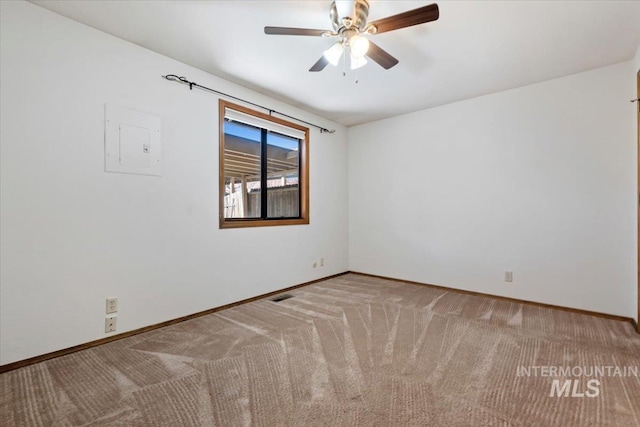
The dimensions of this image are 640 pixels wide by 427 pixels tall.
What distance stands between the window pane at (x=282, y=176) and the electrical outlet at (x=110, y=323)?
1960 millimetres

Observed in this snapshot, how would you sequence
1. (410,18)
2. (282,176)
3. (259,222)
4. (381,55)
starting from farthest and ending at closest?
(282,176)
(259,222)
(381,55)
(410,18)

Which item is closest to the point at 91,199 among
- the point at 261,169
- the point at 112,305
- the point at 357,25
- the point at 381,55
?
the point at 112,305

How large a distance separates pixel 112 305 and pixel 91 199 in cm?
86

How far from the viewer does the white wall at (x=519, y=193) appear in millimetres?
2852

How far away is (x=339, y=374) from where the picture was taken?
1858mm

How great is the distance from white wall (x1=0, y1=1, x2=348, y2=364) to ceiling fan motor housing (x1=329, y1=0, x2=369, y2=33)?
5.57 feet

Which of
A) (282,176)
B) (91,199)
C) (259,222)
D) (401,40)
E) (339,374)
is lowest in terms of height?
(339,374)

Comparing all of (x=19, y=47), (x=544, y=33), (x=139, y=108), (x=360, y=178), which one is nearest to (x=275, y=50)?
(x=139, y=108)

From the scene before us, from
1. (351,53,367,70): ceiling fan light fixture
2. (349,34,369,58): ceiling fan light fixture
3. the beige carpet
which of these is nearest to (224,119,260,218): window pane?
the beige carpet

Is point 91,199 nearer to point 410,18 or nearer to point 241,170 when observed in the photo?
point 241,170

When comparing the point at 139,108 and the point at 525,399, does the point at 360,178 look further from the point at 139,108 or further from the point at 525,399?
the point at 525,399

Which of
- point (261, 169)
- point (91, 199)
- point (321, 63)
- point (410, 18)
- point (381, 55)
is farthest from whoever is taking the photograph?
point (261, 169)

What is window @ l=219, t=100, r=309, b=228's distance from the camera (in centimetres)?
337

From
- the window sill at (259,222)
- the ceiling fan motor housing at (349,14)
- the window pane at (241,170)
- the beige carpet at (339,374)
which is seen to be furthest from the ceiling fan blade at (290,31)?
the beige carpet at (339,374)
